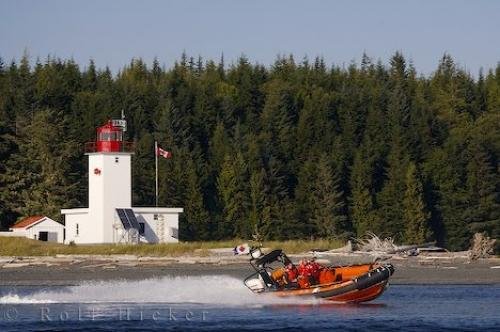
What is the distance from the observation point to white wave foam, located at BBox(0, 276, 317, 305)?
38688mm

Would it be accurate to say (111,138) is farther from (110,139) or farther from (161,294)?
(161,294)

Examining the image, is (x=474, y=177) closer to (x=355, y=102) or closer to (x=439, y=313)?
(x=355, y=102)

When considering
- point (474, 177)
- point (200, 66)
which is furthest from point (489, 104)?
point (200, 66)

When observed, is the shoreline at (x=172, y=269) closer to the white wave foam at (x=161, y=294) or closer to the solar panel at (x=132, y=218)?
the solar panel at (x=132, y=218)

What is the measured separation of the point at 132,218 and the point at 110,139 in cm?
456

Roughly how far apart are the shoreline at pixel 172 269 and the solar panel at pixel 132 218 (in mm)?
5775

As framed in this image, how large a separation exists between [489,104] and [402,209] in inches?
1227

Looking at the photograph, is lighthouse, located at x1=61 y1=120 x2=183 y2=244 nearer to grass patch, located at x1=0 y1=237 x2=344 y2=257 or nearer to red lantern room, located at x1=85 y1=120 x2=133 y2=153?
red lantern room, located at x1=85 y1=120 x2=133 y2=153

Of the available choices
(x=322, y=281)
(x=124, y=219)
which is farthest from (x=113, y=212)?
(x=322, y=281)

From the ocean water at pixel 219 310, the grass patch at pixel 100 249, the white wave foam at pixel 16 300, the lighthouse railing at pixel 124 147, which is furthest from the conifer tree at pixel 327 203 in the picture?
the white wave foam at pixel 16 300

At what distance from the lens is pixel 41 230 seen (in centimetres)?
6838

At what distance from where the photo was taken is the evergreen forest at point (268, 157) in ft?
255

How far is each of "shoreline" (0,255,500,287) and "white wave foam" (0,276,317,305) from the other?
6623 mm

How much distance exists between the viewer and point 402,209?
78.9 meters
